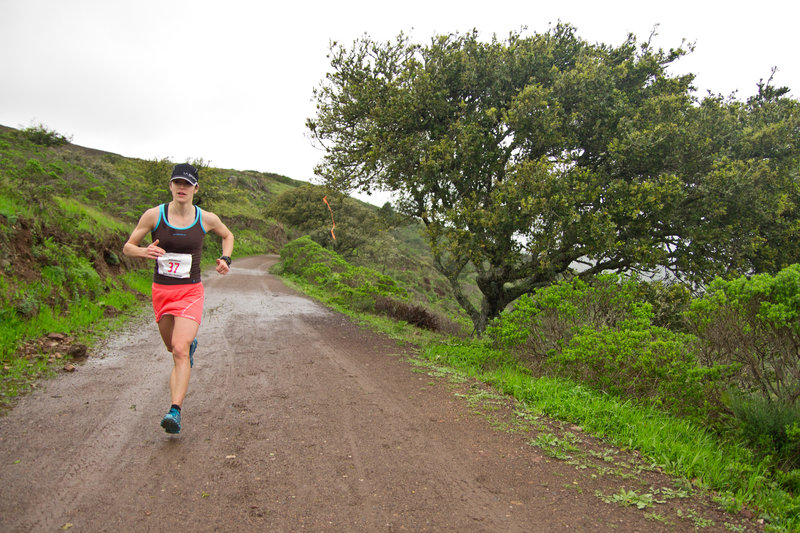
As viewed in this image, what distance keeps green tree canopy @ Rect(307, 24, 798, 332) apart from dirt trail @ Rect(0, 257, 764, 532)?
455cm

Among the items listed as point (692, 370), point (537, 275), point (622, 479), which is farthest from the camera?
point (537, 275)

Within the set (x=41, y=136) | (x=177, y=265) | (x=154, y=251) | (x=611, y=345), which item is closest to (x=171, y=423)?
(x=177, y=265)

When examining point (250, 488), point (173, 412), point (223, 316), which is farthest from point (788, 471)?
point (223, 316)

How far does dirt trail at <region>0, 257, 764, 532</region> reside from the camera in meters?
2.48

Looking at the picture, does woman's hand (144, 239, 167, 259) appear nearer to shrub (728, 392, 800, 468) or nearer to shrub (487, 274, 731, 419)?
shrub (487, 274, 731, 419)

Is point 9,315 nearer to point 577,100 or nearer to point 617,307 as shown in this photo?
point 617,307

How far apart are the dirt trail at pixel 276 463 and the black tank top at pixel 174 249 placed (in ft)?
4.38

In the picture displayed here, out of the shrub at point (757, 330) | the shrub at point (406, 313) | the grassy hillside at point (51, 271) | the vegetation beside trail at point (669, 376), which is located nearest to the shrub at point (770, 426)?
the vegetation beside trail at point (669, 376)

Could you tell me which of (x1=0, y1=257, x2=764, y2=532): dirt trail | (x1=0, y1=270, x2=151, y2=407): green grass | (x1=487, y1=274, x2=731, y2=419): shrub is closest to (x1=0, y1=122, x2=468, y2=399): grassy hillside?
(x1=0, y1=270, x2=151, y2=407): green grass

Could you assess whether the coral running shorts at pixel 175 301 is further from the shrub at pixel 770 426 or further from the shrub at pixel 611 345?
the shrub at pixel 770 426

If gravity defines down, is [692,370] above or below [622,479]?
above

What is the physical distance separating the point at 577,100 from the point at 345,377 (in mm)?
7929

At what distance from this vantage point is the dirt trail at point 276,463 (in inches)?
97.7

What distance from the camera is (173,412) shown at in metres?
3.40
